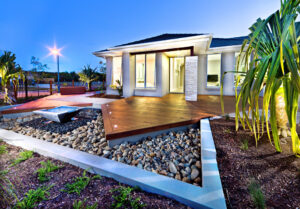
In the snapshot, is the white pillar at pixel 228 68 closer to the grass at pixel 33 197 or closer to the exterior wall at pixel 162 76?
the exterior wall at pixel 162 76

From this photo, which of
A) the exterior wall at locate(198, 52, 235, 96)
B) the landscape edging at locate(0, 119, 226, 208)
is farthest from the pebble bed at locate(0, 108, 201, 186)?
the exterior wall at locate(198, 52, 235, 96)

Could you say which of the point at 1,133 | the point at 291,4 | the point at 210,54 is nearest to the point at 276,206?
the point at 291,4

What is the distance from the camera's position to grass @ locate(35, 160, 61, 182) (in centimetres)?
170

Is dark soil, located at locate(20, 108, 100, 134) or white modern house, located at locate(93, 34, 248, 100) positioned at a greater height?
white modern house, located at locate(93, 34, 248, 100)

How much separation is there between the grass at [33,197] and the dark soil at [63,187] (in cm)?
5

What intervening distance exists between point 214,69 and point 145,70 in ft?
12.6

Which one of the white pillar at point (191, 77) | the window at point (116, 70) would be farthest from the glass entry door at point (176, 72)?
the window at point (116, 70)

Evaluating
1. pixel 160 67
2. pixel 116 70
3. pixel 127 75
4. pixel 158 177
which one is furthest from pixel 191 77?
pixel 158 177

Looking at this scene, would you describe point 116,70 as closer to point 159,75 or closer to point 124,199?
point 159,75

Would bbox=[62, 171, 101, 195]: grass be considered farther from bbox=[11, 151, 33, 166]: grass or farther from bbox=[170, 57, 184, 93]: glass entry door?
bbox=[170, 57, 184, 93]: glass entry door

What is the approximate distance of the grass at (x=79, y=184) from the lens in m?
1.50

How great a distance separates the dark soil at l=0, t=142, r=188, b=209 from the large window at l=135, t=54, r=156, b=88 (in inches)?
250

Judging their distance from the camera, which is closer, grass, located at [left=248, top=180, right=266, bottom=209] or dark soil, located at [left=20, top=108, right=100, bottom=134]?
grass, located at [left=248, top=180, right=266, bottom=209]

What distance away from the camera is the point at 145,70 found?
7.97 metres
